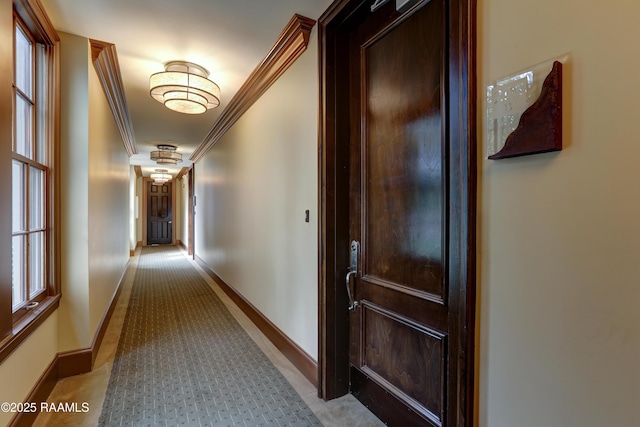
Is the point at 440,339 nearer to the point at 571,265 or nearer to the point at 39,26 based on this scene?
the point at 571,265

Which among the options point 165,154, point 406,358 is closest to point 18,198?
point 406,358

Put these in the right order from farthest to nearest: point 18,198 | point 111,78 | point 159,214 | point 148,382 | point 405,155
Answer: point 159,214
point 111,78
point 148,382
point 18,198
point 405,155

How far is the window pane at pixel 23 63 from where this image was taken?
1.79 metres

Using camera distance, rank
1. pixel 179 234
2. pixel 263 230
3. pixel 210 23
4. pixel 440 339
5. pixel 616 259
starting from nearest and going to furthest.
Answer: pixel 616 259 < pixel 440 339 < pixel 210 23 < pixel 263 230 < pixel 179 234

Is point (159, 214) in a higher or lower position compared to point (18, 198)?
lower

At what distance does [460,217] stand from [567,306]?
42 cm

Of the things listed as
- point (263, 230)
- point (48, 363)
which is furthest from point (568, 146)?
point (48, 363)

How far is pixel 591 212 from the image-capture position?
0.85 m

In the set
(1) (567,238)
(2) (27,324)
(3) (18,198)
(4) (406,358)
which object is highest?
(3) (18,198)

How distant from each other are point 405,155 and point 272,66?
5.42ft

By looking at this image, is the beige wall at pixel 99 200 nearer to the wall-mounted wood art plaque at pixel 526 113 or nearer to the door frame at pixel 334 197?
the door frame at pixel 334 197

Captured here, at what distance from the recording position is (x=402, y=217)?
158cm

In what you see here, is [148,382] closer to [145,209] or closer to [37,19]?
[37,19]

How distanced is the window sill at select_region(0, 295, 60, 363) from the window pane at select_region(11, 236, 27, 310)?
0.33 ft
